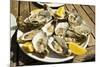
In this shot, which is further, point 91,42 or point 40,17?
point 91,42

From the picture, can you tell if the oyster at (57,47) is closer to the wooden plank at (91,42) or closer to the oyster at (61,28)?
the oyster at (61,28)

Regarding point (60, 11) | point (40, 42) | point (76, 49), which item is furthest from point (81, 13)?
point (40, 42)

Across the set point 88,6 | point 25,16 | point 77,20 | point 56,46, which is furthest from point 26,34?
point 88,6

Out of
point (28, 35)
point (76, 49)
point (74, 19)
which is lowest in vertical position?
point (76, 49)

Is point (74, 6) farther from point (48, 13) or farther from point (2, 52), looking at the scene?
point (2, 52)

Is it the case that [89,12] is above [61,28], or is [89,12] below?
above

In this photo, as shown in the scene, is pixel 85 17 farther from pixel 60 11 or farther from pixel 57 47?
pixel 57 47

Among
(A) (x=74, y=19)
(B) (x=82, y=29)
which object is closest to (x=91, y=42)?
(B) (x=82, y=29)

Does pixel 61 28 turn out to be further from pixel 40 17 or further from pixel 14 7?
pixel 14 7
